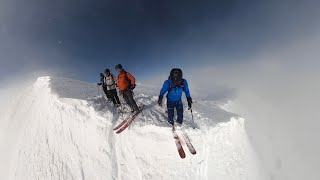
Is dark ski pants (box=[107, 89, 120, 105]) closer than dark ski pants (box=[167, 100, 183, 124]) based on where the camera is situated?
No

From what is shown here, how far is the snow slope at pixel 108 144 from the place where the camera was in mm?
11031

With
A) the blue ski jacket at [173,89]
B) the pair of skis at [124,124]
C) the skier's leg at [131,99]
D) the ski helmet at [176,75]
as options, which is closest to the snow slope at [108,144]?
the pair of skis at [124,124]

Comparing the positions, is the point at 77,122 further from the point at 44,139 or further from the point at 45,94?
the point at 45,94

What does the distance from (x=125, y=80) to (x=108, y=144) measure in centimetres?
325

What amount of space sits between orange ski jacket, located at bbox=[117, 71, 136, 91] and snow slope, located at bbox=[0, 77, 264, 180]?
1.63m

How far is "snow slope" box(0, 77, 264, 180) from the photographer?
11031mm

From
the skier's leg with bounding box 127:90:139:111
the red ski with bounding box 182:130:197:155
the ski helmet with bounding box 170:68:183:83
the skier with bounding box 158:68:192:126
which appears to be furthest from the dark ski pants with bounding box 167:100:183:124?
the skier's leg with bounding box 127:90:139:111

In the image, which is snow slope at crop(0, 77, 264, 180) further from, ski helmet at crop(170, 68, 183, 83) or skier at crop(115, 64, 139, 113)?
ski helmet at crop(170, 68, 183, 83)

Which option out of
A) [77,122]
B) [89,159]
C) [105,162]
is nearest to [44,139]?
[77,122]

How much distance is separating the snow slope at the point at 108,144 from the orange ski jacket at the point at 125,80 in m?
1.63

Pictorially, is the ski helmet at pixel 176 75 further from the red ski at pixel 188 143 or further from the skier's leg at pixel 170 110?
the red ski at pixel 188 143

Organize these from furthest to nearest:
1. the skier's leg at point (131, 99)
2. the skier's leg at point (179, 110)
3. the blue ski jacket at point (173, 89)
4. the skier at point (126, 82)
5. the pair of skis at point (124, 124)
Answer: the skier's leg at point (131, 99) < the skier at point (126, 82) < the pair of skis at point (124, 124) < the skier's leg at point (179, 110) < the blue ski jacket at point (173, 89)

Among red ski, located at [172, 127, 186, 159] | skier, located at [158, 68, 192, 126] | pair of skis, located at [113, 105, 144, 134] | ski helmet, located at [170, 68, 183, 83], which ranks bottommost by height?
red ski, located at [172, 127, 186, 159]

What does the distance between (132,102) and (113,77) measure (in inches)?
77.4
